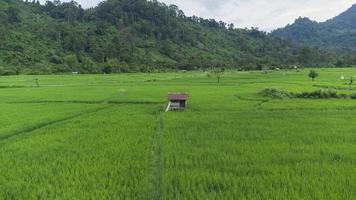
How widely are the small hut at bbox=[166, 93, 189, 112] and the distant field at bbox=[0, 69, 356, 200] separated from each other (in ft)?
3.14

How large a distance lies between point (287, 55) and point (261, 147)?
7773 cm

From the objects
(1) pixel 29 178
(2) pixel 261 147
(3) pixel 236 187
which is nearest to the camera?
(3) pixel 236 187

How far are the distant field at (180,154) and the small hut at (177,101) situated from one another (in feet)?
3.14

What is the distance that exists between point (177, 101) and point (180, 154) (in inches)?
302

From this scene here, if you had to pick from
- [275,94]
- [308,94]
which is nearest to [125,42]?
[275,94]

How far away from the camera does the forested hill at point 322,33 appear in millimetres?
127000

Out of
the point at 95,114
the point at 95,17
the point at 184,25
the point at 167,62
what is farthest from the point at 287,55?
the point at 95,114

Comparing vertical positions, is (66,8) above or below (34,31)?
above

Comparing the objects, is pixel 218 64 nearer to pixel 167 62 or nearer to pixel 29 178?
pixel 167 62

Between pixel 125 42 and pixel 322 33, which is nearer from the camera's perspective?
pixel 125 42

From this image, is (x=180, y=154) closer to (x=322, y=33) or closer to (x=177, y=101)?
(x=177, y=101)

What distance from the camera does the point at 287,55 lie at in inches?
3255

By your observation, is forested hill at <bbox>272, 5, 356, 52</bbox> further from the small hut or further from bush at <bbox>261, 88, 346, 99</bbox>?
the small hut

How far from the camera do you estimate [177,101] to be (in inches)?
611
